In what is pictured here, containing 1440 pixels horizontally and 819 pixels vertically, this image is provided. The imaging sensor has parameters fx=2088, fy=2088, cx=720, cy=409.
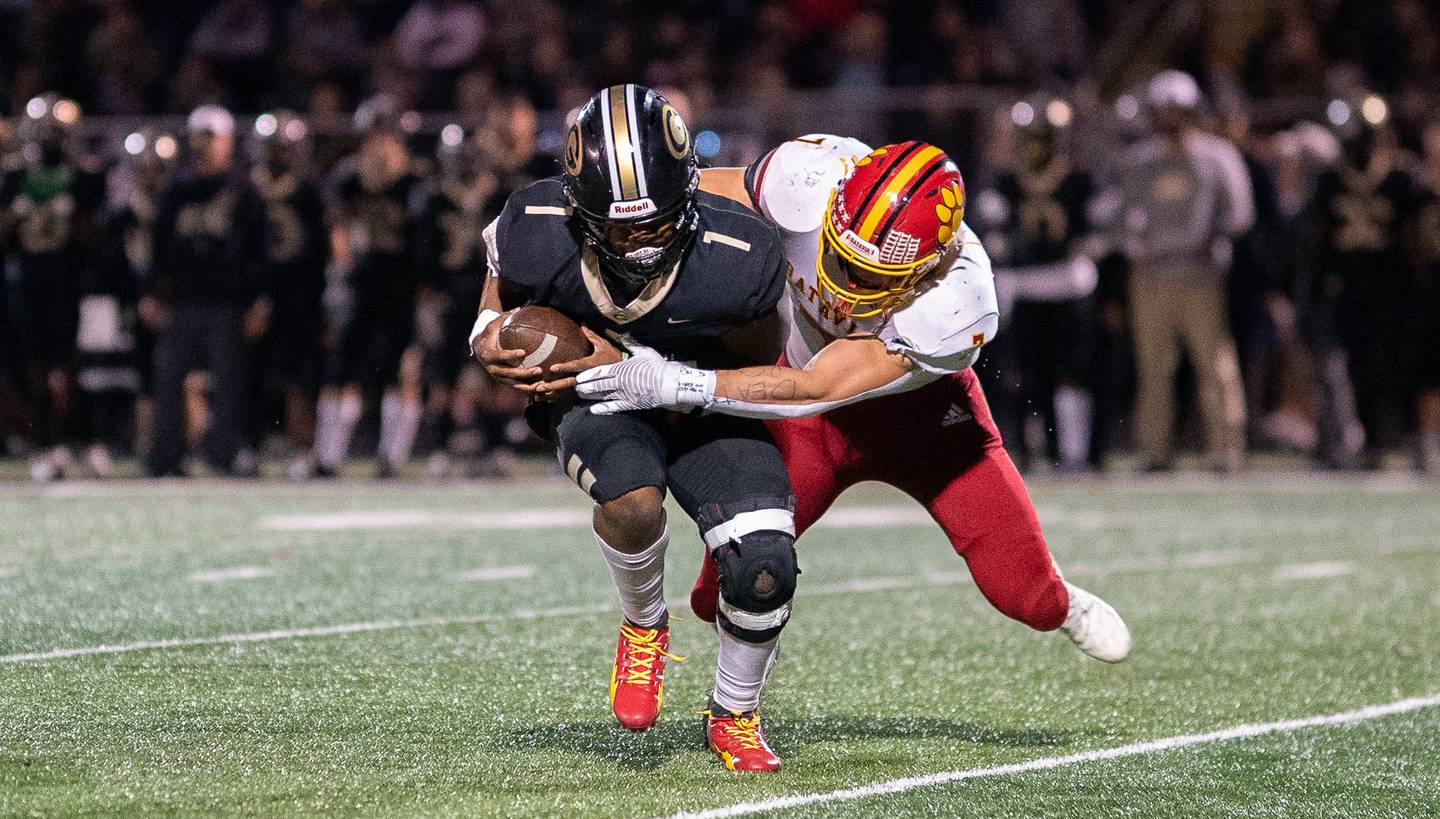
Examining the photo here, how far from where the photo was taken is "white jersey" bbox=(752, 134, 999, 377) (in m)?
4.29

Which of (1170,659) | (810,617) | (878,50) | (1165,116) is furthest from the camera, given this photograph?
(878,50)

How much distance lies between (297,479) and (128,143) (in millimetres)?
2376

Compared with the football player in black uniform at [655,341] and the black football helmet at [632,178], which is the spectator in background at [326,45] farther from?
the black football helmet at [632,178]

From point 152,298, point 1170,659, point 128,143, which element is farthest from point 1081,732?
point 128,143

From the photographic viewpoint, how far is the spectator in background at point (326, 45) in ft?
42.8

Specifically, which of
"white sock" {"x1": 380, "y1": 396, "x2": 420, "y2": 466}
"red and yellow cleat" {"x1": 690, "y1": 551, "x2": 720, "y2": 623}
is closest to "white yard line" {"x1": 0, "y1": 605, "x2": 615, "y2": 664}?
"red and yellow cleat" {"x1": 690, "y1": 551, "x2": 720, "y2": 623}

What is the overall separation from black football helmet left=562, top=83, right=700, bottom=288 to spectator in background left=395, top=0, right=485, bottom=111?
8.70m

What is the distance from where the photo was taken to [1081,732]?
4730 millimetres

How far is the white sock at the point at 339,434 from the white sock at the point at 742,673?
21.9 ft

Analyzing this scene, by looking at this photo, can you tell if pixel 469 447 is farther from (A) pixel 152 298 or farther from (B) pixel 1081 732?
(B) pixel 1081 732

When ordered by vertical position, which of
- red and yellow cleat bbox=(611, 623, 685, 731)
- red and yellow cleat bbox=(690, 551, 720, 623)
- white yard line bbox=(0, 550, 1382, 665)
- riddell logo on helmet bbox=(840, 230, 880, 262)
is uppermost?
riddell logo on helmet bbox=(840, 230, 880, 262)

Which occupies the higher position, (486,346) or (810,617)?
(486,346)

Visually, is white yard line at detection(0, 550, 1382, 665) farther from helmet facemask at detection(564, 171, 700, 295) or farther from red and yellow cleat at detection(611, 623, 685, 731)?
helmet facemask at detection(564, 171, 700, 295)

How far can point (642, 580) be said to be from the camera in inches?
173
